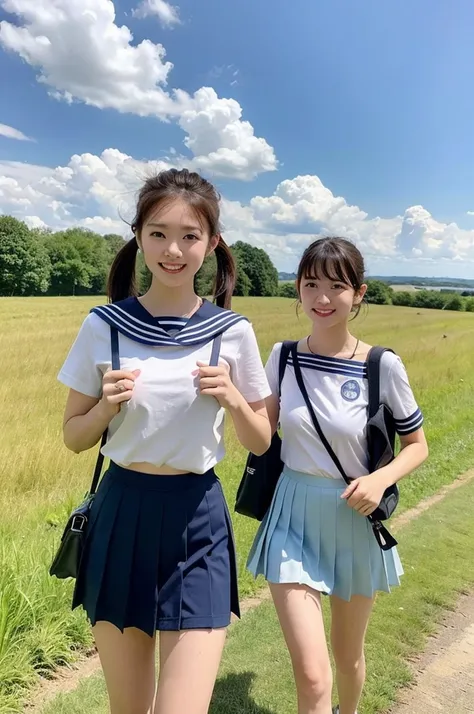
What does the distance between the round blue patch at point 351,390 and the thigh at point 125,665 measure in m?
1.19

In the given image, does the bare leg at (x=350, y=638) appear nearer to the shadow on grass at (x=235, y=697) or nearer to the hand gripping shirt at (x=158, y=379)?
the shadow on grass at (x=235, y=697)

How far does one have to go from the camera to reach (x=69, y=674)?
119 inches

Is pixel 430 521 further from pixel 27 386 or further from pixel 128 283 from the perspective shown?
pixel 27 386

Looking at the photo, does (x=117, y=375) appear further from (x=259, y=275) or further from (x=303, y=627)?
(x=259, y=275)

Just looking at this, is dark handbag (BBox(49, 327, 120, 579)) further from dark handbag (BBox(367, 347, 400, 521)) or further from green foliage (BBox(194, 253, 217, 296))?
dark handbag (BBox(367, 347, 400, 521))

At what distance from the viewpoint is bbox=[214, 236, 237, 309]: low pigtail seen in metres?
2.13

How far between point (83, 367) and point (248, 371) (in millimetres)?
554

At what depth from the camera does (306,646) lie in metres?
1.92

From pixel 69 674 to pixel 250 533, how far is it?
200cm

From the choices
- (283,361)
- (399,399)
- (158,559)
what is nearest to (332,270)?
(283,361)

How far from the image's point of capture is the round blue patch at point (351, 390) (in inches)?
88.4

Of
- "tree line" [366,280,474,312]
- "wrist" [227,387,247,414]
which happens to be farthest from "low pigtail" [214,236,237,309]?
"tree line" [366,280,474,312]

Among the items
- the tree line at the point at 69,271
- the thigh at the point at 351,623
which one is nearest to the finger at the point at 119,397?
the thigh at the point at 351,623

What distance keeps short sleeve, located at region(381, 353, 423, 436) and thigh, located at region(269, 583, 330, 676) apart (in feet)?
2.55
